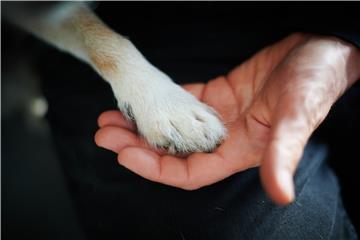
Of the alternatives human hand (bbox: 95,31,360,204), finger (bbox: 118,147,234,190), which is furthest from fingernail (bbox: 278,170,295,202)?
finger (bbox: 118,147,234,190)

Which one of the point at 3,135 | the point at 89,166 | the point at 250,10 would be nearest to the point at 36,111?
the point at 3,135

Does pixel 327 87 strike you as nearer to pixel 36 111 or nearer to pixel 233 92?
pixel 233 92

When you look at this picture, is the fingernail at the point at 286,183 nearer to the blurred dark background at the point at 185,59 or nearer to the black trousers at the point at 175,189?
the black trousers at the point at 175,189

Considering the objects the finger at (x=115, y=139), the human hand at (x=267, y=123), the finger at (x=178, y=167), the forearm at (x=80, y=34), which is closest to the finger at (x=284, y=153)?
the human hand at (x=267, y=123)

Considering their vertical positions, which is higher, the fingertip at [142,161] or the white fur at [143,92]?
the white fur at [143,92]

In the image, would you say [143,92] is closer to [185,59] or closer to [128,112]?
[128,112]

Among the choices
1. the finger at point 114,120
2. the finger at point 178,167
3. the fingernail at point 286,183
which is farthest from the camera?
the finger at point 114,120

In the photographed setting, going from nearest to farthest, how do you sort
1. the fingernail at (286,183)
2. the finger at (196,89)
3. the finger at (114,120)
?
the fingernail at (286,183)
the finger at (114,120)
the finger at (196,89)

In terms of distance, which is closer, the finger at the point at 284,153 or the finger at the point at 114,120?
the finger at the point at 284,153
